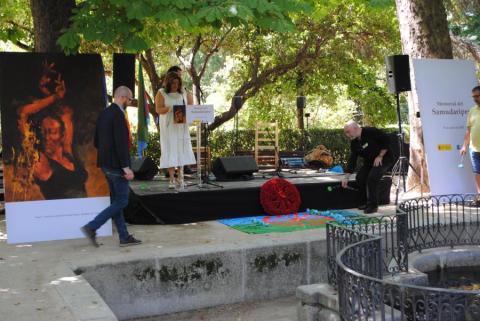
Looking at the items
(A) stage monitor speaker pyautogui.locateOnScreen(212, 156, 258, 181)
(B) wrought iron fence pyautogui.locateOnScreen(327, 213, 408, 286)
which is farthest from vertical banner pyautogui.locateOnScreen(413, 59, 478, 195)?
(A) stage monitor speaker pyautogui.locateOnScreen(212, 156, 258, 181)

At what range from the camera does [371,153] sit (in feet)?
25.8

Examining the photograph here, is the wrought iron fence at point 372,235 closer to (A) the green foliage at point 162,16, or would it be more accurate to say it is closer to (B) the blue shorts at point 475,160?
(A) the green foliage at point 162,16

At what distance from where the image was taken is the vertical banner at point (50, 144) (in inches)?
255

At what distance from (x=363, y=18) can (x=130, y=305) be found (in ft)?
41.6

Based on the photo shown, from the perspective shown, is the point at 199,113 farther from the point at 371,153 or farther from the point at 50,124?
the point at 371,153

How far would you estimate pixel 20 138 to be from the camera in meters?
6.52

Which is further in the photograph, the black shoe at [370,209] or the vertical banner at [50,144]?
the black shoe at [370,209]

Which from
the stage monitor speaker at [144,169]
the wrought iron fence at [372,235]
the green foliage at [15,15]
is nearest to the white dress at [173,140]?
the stage monitor speaker at [144,169]

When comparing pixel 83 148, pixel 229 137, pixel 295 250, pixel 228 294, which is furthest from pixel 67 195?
pixel 229 137

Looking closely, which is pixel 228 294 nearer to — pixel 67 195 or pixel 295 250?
pixel 295 250

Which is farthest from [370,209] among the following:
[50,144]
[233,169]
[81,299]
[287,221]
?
[81,299]

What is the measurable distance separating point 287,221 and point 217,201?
1040mm

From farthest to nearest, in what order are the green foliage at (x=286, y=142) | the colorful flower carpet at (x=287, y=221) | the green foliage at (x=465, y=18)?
the green foliage at (x=286, y=142) < the green foliage at (x=465, y=18) < the colorful flower carpet at (x=287, y=221)

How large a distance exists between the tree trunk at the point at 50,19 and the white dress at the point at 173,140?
1617 mm
